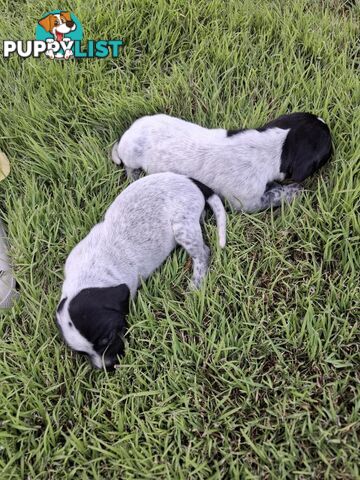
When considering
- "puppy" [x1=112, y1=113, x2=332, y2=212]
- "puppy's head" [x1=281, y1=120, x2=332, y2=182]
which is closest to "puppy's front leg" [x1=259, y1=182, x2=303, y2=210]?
"puppy" [x1=112, y1=113, x2=332, y2=212]

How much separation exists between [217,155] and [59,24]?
2.01 metres

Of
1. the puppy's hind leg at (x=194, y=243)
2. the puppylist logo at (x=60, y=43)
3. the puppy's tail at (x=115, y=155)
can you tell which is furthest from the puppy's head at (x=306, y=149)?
the puppylist logo at (x=60, y=43)

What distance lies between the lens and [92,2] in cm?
405

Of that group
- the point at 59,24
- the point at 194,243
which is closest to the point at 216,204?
the point at 194,243

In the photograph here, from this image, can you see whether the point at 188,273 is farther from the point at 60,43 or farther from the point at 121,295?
the point at 60,43

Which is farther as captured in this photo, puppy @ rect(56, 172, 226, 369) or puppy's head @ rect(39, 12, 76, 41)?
puppy's head @ rect(39, 12, 76, 41)

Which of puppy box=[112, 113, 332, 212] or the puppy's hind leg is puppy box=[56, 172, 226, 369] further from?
puppy box=[112, 113, 332, 212]

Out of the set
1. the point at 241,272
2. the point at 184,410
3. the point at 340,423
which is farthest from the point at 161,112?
the point at 340,423

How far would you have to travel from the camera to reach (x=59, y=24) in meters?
4.05

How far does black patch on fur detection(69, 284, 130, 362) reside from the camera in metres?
2.53

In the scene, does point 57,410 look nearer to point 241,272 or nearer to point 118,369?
point 118,369

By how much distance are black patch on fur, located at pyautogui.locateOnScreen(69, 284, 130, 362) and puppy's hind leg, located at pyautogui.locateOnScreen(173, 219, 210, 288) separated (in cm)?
49

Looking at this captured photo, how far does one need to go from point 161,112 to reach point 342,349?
2.15m

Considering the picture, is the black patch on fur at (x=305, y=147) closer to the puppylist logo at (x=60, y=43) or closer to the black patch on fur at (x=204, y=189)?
the black patch on fur at (x=204, y=189)
